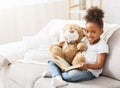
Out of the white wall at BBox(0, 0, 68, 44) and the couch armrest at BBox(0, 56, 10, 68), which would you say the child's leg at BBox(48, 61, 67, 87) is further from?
the white wall at BBox(0, 0, 68, 44)

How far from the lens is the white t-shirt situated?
6.36 ft

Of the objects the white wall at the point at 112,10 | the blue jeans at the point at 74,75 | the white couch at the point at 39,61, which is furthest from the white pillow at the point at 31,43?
the white wall at the point at 112,10

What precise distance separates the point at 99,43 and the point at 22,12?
1685 millimetres

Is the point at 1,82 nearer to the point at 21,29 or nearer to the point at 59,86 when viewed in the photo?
the point at 59,86

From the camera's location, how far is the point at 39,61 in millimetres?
2352

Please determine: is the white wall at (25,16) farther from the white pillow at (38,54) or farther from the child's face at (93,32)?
the child's face at (93,32)

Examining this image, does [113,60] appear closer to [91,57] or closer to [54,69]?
[91,57]

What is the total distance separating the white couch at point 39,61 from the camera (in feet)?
6.22

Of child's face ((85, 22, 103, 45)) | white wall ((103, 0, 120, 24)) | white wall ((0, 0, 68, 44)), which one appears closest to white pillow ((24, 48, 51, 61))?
child's face ((85, 22, 103, 45))

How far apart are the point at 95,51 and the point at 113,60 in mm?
155

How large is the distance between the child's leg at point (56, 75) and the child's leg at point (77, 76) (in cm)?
5

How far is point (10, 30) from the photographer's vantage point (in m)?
3.36

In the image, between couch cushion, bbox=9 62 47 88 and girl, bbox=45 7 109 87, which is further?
couch cushion, bbox=9 62 47 88

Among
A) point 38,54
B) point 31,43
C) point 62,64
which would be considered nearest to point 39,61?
point 38,54
